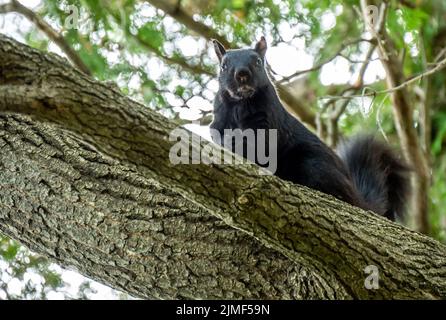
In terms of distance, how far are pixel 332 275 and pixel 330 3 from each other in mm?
3357

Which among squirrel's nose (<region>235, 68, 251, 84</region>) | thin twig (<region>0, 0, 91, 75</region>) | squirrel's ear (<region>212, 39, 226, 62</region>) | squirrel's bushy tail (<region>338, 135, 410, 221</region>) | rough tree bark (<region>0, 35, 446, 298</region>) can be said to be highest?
thin twig (<region>0, 0, 91, 75</region>)

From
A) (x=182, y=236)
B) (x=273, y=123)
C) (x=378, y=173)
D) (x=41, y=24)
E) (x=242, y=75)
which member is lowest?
(x=182, y=236)

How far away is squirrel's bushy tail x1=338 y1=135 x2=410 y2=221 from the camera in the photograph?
16.8 feet

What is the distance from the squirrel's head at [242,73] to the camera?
14.8 ft

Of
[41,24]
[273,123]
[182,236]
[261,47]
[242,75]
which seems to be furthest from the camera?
[41,24]

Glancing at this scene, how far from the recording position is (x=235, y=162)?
2865 mm

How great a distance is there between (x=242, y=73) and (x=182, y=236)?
61.7 inches

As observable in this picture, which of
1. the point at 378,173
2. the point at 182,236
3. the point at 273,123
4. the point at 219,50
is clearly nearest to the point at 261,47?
the point at 219,50

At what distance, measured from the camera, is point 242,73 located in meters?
4.49

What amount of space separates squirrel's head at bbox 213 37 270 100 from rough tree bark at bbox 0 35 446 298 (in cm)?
133

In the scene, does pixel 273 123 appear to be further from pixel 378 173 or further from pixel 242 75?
pixel 378 173

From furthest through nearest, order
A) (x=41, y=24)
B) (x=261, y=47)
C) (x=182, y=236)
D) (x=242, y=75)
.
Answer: (x=41, y=24)
(x=261, y=47)
(x=242, y=75)
(x=182, y=236)

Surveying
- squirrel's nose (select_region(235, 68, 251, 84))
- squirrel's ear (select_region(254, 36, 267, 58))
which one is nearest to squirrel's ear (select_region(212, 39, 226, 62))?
squirrel's ear (select_region(254, 36, 267, 58))

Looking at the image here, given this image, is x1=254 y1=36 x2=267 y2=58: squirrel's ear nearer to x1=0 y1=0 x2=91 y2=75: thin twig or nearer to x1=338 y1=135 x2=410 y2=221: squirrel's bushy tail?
x1=338 y1=135 x2=410 y2=221: squirrel's bushy tail
